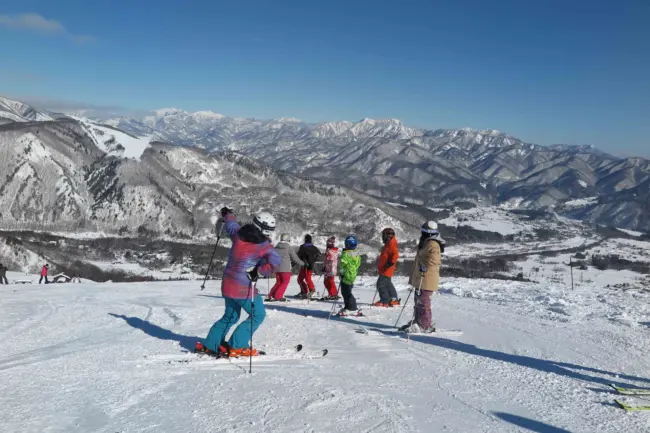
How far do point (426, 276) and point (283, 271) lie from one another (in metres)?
6.17

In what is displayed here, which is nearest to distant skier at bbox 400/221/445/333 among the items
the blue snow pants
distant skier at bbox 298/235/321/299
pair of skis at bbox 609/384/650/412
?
the blue snow pants

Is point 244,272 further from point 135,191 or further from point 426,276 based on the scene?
point 135,191

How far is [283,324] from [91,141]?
18616 cm

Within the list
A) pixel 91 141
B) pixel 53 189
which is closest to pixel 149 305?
pixel 53 189

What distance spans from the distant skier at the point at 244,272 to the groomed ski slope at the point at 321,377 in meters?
0.47

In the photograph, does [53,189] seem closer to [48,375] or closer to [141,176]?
[141,176]

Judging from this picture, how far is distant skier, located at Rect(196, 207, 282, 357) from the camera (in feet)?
23.9

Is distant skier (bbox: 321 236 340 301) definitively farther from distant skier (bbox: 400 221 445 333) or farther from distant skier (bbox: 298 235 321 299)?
distant skier (bbox: 400 221 445 333)

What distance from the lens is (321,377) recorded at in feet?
21.3

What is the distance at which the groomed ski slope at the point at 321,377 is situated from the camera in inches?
198

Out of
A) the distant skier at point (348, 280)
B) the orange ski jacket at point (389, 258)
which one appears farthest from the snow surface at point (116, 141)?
the orange ski jacket at point (389, 258)

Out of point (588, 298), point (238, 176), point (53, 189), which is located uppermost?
point (238, 176)

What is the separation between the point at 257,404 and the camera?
537cm

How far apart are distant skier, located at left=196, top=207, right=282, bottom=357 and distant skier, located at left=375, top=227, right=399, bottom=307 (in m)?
5.41
